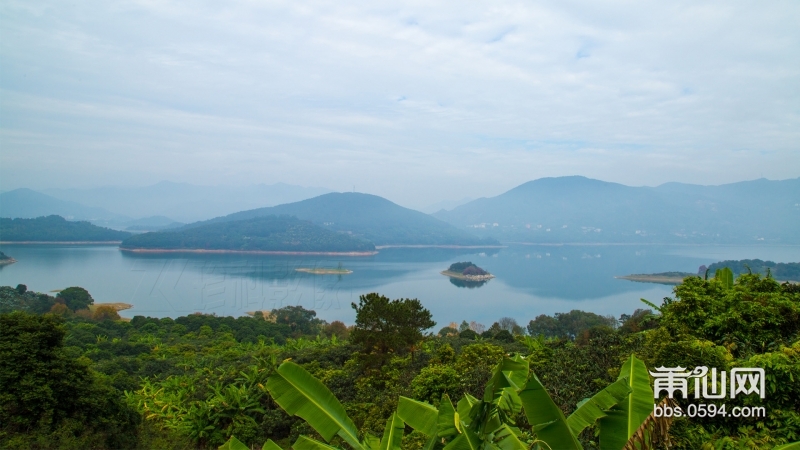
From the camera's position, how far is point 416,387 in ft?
19.6

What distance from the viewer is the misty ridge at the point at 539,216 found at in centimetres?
11288

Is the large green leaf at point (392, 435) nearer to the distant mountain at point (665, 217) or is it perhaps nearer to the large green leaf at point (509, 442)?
the large green leaf at point (509, 442)

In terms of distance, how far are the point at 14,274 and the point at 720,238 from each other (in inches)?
5015

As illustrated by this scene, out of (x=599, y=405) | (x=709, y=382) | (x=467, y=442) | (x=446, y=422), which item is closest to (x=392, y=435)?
(x=446, y=422)

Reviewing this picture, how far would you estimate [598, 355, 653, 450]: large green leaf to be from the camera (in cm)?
211

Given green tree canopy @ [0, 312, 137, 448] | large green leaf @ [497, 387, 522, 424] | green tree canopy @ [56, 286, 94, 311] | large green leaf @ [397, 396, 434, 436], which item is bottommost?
green tree canopy @ [56, 286, 94, 311]

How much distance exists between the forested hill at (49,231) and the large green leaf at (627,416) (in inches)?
2868

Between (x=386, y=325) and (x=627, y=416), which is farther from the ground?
(x=627, y=416)

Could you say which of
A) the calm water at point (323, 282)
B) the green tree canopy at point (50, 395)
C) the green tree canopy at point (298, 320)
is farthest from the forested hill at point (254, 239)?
the green tree canopy at point (50, 395)

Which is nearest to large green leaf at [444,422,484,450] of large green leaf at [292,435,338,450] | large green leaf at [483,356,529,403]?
large green leaf at [483,356,529,403]

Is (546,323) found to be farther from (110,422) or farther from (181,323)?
(110,422)

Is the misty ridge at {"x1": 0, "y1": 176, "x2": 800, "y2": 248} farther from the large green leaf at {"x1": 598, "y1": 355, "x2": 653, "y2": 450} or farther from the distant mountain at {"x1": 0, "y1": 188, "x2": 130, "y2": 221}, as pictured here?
the large green leaf at {"x1": 598, "y1": 355, "x2": 653, "y2": 450}

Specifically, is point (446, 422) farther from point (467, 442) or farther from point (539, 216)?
point (539, 216)

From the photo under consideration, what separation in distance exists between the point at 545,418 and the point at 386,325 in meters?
6.84
